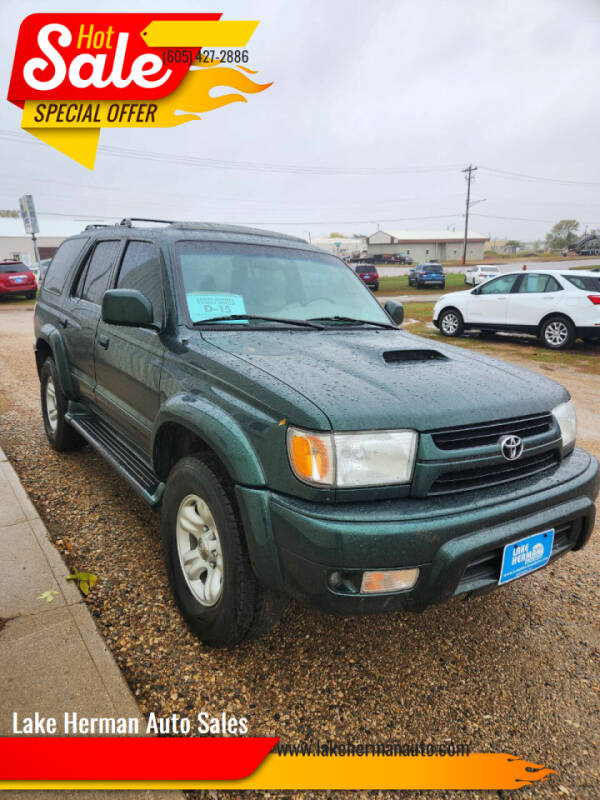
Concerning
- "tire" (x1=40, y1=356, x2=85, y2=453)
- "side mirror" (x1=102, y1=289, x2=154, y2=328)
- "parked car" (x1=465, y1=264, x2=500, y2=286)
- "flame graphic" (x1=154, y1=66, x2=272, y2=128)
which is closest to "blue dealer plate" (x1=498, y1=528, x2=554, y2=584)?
"side mirror" (x1=102, y1=289, x2=154, y2=328)

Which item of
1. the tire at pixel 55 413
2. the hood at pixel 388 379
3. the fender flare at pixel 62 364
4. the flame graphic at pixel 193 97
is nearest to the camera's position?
the hood at pixel 388 379

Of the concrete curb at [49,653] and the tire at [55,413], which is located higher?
the tire at [55,413]

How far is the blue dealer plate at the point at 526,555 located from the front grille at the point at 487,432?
15.3 inches

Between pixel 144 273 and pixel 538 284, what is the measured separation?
9797 millimetres

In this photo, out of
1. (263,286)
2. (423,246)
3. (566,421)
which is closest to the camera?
(566,421)

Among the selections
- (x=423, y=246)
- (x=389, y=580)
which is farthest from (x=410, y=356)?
(x=423, y=246)

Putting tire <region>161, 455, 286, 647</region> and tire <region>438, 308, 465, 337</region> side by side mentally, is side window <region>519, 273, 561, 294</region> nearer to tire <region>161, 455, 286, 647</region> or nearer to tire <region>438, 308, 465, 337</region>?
tire <region>438, 308, 465, 337</region>

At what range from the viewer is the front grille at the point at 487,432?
6.04ft

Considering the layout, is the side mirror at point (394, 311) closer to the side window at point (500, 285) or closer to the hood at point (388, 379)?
the hood at point (388, 379)

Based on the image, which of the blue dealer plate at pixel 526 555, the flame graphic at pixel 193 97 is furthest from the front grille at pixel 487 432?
the flame graphic at pixel 193 97

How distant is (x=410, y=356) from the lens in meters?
2.46

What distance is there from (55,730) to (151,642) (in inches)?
20.1

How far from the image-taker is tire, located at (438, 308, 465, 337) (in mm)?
12153

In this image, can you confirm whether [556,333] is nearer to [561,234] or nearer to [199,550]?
[199,550]
